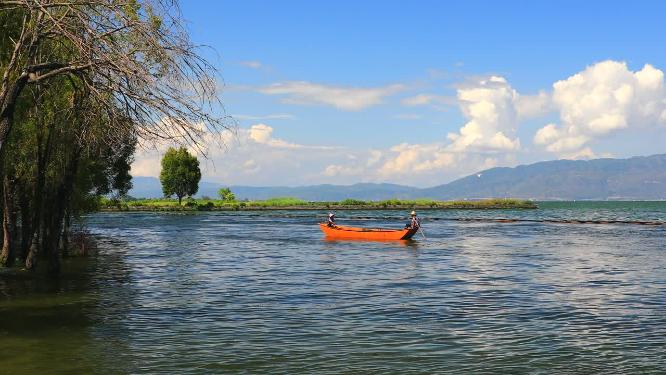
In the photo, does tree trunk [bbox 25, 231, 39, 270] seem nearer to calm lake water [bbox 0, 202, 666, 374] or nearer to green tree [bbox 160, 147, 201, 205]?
calm lake water [bbox 0, 202, 666, 374]

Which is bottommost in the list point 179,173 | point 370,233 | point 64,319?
point 64,319

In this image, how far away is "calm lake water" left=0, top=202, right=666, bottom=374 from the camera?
17016 mm

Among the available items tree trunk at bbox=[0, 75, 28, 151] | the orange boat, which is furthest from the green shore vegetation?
the orange boat

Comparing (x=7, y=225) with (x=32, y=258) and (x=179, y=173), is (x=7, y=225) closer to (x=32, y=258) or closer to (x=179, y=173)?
(x=32, y=258)

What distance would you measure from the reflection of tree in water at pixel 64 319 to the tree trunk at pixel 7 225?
1023mm

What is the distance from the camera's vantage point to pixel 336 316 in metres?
23.6

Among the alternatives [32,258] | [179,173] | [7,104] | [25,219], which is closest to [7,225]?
[32,258]

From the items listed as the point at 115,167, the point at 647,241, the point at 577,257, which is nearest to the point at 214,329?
the point at 577,257

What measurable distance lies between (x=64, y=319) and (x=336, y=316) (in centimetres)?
917

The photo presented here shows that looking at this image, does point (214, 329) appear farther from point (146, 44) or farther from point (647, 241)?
point (647, 241)

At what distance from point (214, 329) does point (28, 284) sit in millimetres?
12689

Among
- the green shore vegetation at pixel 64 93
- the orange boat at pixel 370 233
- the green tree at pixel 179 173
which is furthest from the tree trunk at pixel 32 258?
the green tree at pixel 179 173

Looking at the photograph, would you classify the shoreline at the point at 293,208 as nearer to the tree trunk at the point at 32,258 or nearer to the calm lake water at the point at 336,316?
the calm lake water at the point at 336,316

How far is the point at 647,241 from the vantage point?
217ft
